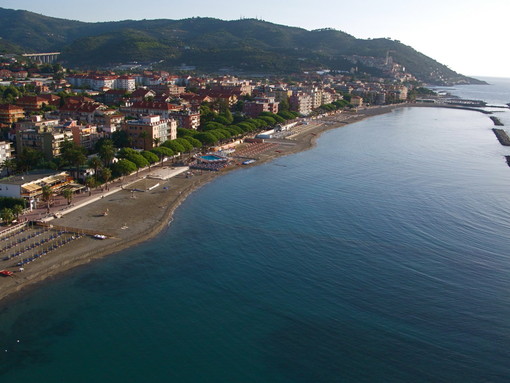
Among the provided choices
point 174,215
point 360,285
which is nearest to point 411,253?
point 360,285

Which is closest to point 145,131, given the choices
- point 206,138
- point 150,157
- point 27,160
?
point 150,157

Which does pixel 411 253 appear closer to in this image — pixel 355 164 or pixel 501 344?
pixel 501 344

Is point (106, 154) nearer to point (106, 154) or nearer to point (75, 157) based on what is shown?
point (106, 154)

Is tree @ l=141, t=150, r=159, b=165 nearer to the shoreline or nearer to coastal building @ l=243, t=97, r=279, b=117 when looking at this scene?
the shoreline

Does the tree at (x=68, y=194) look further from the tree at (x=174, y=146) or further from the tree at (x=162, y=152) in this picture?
the tree at (x=174, y=146)

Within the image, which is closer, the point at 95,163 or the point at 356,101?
the point at 95,163

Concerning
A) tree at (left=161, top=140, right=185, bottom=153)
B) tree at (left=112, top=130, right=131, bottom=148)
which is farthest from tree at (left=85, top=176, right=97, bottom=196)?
tree at (left=161, top=140, right=185, bottom=153)
